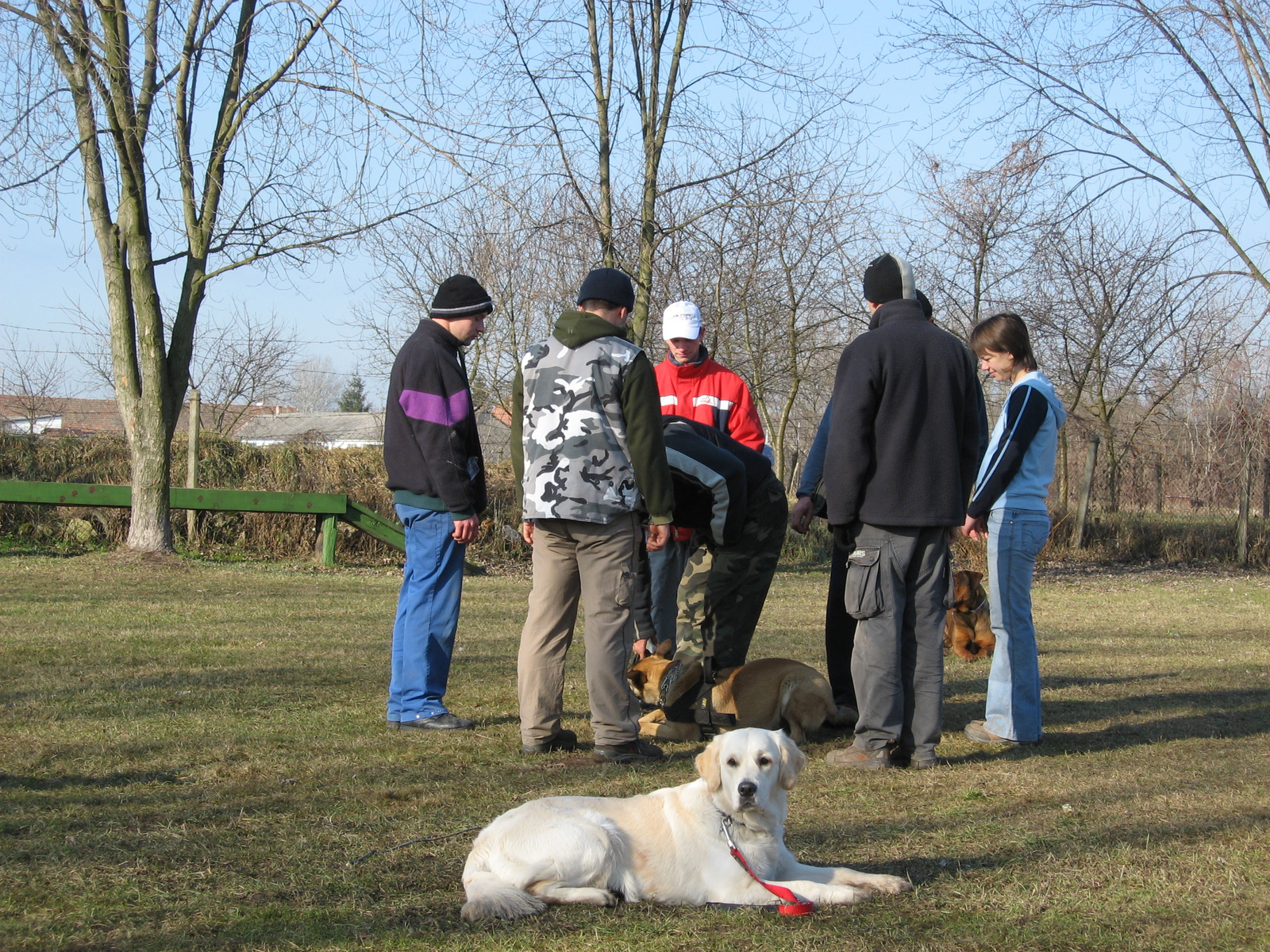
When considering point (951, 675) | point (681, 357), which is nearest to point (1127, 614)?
point (951, 675)

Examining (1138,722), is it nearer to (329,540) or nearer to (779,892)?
(779,892)

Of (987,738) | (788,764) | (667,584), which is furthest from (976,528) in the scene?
(788,764)

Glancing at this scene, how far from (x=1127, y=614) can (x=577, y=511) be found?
878cm

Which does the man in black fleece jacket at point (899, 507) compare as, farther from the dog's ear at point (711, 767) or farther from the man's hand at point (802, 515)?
the dog's ear at point (711, 767)

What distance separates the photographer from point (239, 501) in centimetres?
1342

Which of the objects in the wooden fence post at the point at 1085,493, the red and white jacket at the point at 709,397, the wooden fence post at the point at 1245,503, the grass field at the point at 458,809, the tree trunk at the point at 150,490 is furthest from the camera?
the wooden fence post at the point at 1245,503

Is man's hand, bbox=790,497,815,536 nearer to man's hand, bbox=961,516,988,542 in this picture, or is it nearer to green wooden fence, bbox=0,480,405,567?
man's hand, bbox=961,516,988,542

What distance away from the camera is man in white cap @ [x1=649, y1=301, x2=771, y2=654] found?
641 centimetres

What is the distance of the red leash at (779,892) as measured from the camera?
2971mm

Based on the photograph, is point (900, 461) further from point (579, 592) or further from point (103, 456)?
point (103, 456)

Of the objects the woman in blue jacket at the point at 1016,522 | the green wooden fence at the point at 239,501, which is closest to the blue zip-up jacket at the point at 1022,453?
the woman in blue jacket at the point at 1016,522

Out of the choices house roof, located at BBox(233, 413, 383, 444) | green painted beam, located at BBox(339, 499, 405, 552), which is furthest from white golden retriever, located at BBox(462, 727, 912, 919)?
house roof, located at BBox(233, 413, 383, 444)

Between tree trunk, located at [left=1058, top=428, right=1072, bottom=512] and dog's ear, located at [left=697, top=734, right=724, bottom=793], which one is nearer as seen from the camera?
dog's ear, located at [left=697, top=734, right=724, bottom=793]

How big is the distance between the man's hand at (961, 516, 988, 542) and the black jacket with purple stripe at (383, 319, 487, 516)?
2226 millimetres
